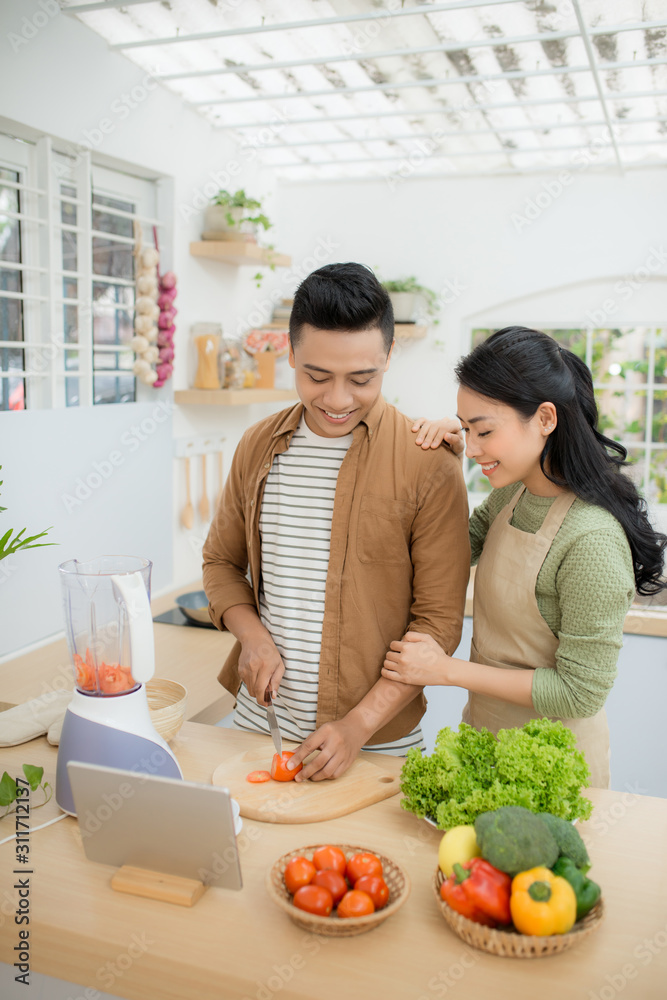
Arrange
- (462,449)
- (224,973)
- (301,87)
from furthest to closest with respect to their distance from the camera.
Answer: (301,87)
(462,449)
(224,973)

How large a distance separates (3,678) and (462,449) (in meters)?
1.39

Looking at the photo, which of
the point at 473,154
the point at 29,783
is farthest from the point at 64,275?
the point at 473,154

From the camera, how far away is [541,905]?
85 centimetres

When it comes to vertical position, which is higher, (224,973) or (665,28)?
(665,28)

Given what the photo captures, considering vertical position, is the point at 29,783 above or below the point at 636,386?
below

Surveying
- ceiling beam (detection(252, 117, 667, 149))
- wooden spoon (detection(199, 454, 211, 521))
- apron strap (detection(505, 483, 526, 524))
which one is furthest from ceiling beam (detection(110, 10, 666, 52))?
wooden spoon (detection(199, 454, 211, 521))

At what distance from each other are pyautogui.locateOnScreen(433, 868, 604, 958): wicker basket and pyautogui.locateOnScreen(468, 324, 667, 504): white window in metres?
3.18

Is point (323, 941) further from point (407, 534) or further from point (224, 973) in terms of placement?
point (407, 534)

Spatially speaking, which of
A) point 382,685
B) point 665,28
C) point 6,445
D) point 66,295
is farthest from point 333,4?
point 382,685

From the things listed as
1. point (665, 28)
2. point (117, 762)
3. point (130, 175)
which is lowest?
point (117, 762)

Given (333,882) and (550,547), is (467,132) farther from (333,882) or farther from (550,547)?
(333,882)

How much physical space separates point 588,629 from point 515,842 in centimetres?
39

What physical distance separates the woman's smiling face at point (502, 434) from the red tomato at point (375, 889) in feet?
1.99

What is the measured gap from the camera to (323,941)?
91cm
